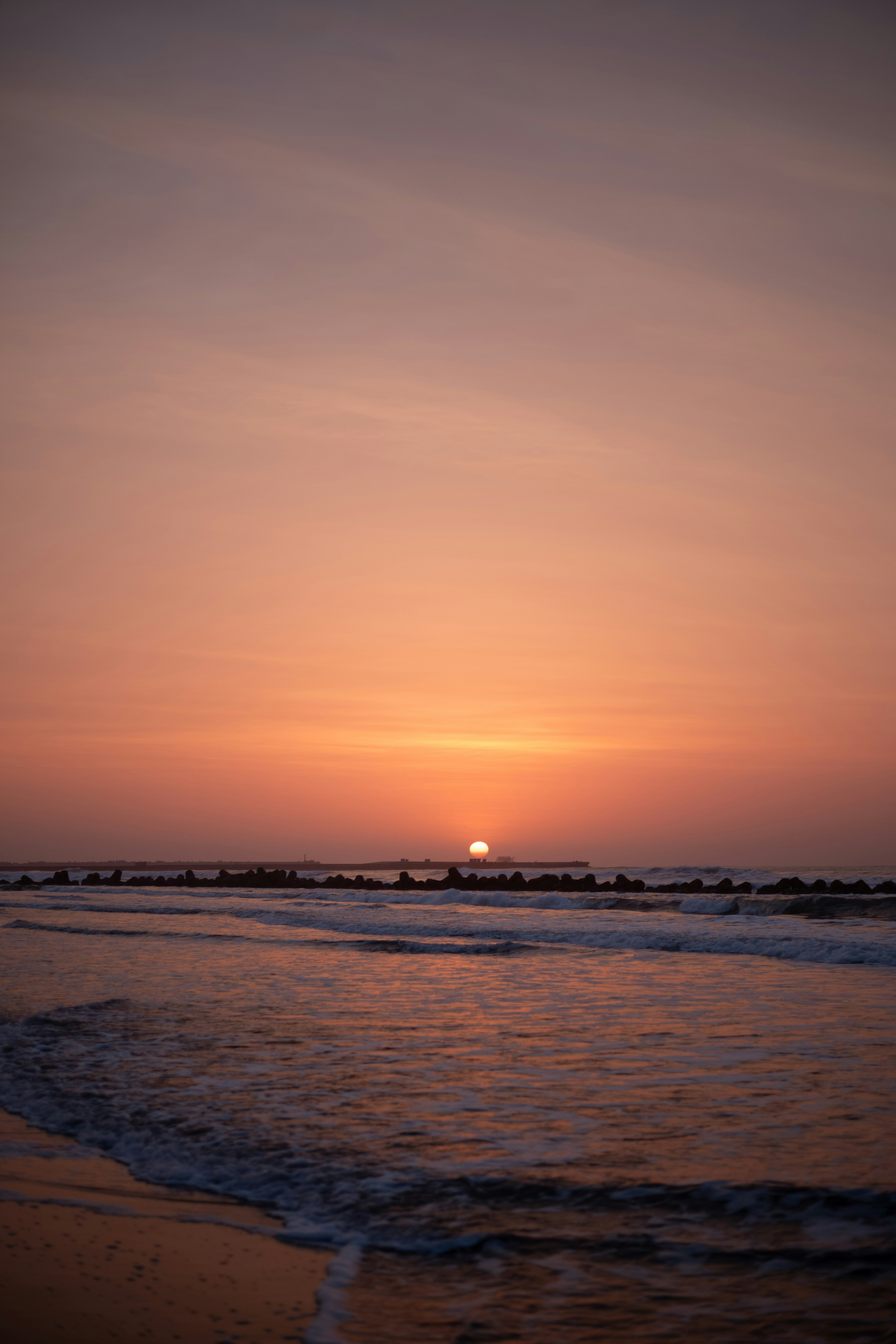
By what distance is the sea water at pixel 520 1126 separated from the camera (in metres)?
4.32

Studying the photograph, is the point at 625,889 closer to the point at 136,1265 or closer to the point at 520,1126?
the point at 520,1126

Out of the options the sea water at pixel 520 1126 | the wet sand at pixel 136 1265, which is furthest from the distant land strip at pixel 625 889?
the wet sand at pixel 136 1265

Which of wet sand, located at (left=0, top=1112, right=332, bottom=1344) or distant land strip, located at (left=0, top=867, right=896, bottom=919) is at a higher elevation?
wet sand, located at (left=0, top=1112, right=332, bottom=1344)

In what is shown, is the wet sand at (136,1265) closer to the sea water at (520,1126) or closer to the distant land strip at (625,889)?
the sea water at (520,1126)

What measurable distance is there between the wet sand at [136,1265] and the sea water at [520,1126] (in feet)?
0.64

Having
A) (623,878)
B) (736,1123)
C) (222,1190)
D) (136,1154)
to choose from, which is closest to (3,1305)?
(222,1190)

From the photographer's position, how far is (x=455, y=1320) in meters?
4.08

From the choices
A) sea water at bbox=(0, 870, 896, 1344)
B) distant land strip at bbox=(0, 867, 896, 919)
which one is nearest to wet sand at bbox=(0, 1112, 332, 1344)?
sea water at bbox=(0, 870, 896, 1344)

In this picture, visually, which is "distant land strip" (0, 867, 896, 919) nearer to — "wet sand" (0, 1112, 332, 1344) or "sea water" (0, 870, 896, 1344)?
"sea water" (0, 870, 896, 1344)

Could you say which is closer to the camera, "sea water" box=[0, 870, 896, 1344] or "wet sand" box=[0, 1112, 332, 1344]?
"wet sand" box=[0, 1112, 332, 1344]

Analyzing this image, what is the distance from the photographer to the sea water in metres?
4.32

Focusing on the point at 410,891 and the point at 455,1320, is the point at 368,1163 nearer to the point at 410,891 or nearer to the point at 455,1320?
the point at 455,1320

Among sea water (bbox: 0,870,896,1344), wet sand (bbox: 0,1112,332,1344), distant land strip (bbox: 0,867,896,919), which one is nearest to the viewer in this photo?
wet sand (bbox: 0,1112,332,1344)

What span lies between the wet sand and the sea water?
0.64 feet
